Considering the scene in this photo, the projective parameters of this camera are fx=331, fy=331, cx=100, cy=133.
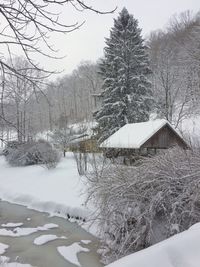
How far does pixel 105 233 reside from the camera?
8.09 m

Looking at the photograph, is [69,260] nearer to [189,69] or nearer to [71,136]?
[71,136]

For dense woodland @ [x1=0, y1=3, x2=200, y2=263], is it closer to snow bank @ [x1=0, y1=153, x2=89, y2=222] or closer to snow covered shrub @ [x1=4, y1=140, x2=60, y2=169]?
snow covered shrub @ [x1=4, y1=140, x2=60, y2=169]

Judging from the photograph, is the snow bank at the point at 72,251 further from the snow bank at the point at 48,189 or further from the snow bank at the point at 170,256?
the snow bank at the point at 170,256

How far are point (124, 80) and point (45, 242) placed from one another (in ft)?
49.3

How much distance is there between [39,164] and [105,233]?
1315cm

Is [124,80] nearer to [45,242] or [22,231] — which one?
[22,231]

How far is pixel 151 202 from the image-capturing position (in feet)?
22.4

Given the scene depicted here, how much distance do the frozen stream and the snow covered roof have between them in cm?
446

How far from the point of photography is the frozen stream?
303 inches

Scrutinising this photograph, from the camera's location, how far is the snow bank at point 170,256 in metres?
1.65

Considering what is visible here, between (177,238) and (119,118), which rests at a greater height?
(119,118)

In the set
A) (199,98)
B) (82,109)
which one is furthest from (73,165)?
(82,109)

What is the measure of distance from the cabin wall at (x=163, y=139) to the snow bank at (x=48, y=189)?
11.8 feet

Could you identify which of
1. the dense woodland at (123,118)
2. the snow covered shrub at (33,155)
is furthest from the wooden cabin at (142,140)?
the snow covered shrub at (33,155)
